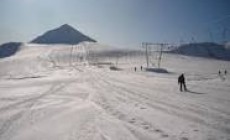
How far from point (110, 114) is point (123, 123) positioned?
2.23 meters

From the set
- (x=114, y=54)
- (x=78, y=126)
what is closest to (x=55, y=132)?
(x=78, y=126)

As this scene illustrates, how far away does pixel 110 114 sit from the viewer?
51.6 ft

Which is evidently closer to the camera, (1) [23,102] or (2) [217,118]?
(2) [217,118]

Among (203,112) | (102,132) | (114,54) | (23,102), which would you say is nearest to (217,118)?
(203,112)

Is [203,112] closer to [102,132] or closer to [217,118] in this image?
[217,118]

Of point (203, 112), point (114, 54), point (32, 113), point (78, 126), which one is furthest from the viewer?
point (114, 54)

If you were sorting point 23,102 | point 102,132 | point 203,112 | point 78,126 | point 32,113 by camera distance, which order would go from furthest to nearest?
point 23,102 < point 32,113 < point 203,112 < point 78,126 < point 102,132

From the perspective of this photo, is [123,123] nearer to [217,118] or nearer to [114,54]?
[217,118]

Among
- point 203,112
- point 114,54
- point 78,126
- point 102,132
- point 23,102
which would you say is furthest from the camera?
point 114,54

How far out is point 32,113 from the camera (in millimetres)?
16797

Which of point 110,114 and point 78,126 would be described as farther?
point 110,114

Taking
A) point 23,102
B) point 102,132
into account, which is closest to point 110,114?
point 102,132

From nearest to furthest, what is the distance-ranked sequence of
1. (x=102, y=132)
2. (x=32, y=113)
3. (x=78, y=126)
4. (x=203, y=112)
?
(x=102, y=132) < (x=78, y=126) < (x=203, y=112) < (x=32, y=113)

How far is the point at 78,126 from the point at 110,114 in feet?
9.04
